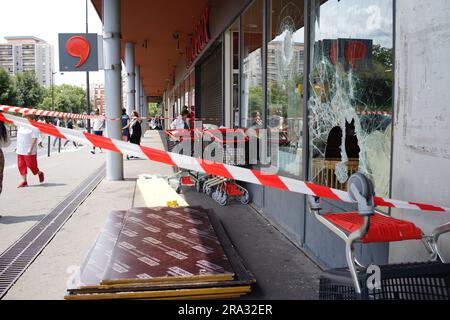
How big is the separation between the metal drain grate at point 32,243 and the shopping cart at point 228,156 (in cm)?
236

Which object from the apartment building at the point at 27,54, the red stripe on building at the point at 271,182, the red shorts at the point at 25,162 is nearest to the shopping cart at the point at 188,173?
the red shorts at the point at 25,162

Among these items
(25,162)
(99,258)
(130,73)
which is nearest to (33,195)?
(25,162)

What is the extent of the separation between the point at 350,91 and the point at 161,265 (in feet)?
7.45

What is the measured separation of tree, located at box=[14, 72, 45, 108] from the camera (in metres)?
66.9

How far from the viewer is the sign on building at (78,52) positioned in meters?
10.5

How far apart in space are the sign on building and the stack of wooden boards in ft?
20.5

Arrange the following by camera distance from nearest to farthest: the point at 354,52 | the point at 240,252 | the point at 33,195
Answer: the point at 354,52 → the point at 240,252 → the point at 33,195

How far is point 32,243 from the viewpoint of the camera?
5395 millimetres

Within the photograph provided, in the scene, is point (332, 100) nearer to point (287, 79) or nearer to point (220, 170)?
point (287, 79)

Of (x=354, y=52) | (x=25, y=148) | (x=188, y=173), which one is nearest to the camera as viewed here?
(x=354, y=52)

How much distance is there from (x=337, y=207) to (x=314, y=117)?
→ 116 cm

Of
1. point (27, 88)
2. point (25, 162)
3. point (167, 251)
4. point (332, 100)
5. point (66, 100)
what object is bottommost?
point (167, 251)
